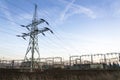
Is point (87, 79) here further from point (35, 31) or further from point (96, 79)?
point (35, 31)

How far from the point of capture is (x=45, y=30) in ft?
92.5

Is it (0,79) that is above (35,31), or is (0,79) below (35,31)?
below

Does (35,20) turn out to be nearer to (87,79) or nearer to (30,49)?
(30,49)

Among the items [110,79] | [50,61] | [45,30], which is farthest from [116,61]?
[110,79]

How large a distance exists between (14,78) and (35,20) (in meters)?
21.2

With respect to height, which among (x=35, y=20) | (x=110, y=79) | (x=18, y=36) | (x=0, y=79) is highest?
(x=35, y=20)

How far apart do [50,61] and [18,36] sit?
18146 millimetres

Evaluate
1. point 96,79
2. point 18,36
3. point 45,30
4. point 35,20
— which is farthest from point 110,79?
point 18,36

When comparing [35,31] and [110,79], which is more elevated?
[35,31]

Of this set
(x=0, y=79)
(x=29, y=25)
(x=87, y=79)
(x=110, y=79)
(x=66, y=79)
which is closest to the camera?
(x=0, y=79)

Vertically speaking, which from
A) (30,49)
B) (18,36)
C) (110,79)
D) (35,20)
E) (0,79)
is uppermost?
(35,20)

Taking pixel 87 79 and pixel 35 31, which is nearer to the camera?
pixel 87 79

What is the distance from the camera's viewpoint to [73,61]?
4659 centimetres

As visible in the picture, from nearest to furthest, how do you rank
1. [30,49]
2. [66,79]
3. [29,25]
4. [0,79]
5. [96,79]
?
[0,79]
[66,79]
[96,79]
[30,49]
[29,25]
